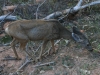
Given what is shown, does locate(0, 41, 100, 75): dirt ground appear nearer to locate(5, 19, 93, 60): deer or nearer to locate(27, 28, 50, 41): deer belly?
locate(5, 19, 93, 60): deer

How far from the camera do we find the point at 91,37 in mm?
7660

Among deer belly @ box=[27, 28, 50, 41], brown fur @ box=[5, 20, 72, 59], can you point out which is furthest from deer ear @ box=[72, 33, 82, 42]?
deer belly @ box=[27, 28, 50, 41]

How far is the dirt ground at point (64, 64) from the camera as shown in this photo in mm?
6164

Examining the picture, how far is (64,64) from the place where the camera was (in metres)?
6.43

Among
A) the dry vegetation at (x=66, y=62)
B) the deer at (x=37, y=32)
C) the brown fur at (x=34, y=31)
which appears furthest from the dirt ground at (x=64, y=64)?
the brown fur at (x=34, y=31)

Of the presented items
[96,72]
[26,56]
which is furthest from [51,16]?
[96,72]

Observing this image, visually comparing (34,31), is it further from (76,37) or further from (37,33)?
(76,37)

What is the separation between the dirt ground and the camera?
20.2ft

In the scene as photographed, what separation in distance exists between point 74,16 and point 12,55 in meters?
3.02

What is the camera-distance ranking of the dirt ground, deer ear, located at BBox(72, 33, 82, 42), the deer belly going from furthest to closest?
deer ear, located at BBox(72, 33, 82, 42), the deer belly, the dirt ground

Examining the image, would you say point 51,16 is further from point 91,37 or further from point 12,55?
point 12,55

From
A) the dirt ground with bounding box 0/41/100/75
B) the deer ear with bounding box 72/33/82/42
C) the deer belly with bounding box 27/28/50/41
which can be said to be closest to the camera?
the dirt ground with bounding box 0/41/100/75

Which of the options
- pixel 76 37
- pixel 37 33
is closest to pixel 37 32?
pixel 37 33

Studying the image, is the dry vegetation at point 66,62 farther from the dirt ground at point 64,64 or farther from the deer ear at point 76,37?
the deer ear at point 76,37
